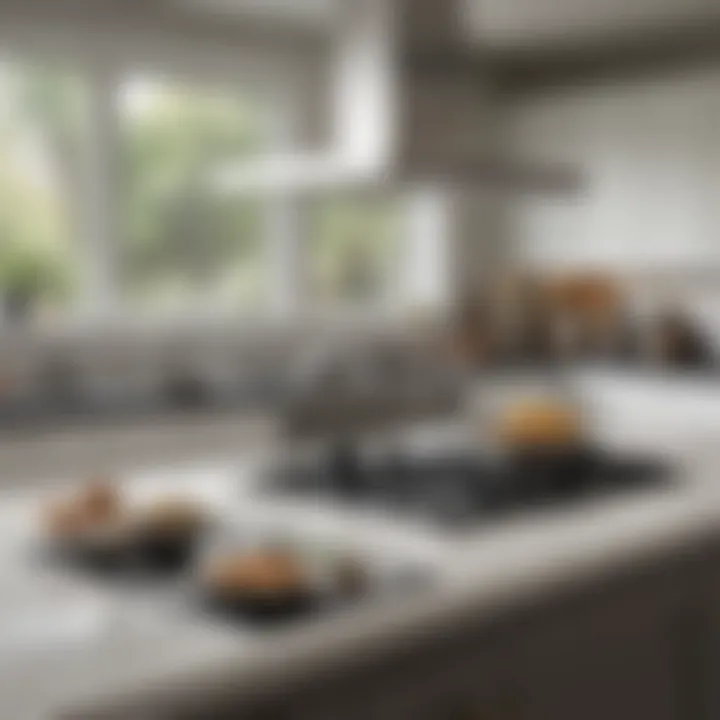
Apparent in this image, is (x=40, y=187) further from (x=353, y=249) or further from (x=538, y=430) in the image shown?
(x=538, y=430)

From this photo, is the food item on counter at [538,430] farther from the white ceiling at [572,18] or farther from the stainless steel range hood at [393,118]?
the white ceiling at [572,18]

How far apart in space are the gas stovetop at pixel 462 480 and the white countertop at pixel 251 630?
0.12ft

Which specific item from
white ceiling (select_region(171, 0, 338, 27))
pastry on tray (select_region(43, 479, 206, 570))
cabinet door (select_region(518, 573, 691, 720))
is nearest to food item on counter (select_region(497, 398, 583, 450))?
cabinet door (select_region(518, 573, 691, 720))

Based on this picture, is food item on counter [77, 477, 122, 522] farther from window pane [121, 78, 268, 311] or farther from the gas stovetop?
window pane [121, 78, 268, 311]

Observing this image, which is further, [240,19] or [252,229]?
[252,229]

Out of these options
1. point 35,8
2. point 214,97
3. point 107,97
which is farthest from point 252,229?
point 35,8

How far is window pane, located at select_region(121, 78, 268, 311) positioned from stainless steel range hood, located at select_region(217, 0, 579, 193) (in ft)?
3.25

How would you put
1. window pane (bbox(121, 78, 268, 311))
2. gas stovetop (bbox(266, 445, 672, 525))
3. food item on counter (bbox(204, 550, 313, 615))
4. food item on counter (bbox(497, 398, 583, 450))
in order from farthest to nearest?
window pane (bbox(121, 78, 268, 311)) < food item on counter (bbox(497, 398, 583, 450)) < gas stovetop (bbox(266, 445, 672, 525)) < food item on counter (bbox(204, 550, 313, 615))

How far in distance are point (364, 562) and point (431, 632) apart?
160 millimetres

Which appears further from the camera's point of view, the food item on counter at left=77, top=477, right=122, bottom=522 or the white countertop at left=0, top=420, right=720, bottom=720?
the food item on counter at left=77, top=477, right=122, bottom=522

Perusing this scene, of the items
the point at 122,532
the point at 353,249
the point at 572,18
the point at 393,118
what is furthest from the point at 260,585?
the point at 353,249

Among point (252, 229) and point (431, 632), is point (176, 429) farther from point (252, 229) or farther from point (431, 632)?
point (431, 632)

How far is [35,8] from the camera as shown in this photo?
3027 mm

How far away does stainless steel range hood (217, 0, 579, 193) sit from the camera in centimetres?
215
